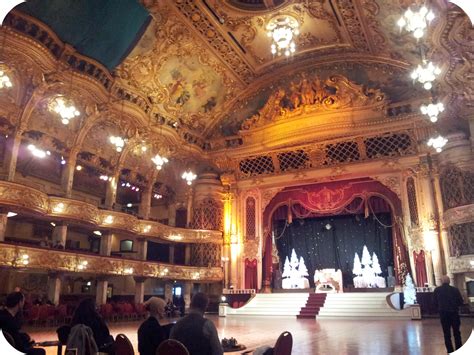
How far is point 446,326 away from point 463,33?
23.5ft

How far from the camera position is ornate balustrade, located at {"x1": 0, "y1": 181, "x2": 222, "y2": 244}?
13.1 metres

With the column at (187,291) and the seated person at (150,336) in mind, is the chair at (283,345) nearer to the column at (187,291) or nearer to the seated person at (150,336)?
the seated person at (150,336)

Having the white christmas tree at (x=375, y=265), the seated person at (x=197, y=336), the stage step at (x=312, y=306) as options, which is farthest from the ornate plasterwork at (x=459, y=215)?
the seated person at (x=197, y=336)

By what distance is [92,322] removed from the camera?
15.7 feet

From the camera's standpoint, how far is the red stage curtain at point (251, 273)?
19.5m

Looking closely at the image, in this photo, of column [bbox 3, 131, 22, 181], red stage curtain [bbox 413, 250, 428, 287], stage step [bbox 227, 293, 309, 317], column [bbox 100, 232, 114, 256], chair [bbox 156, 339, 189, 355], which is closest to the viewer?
chair [bbox 156, 339, 189, 355]

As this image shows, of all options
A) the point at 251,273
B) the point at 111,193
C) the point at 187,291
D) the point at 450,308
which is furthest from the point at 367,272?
the point at 450,308

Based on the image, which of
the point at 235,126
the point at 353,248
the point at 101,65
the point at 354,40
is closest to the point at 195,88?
the point at 235,126

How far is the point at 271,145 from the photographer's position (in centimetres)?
1958

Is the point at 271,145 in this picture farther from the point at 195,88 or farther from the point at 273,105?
the point at 195,88

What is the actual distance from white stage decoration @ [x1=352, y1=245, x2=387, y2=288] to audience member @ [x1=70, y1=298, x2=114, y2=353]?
16.7 meters

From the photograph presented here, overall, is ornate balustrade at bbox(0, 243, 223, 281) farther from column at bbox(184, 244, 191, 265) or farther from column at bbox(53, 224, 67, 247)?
column at bbox(53, 224, 67, 247)

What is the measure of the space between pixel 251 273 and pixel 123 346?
16.1 meters

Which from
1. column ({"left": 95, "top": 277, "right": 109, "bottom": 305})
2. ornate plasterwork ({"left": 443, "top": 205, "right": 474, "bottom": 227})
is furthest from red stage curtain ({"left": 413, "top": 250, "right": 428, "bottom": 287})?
column ({"left": 95, "top": 277, "right": 109, "bottom": 305})
